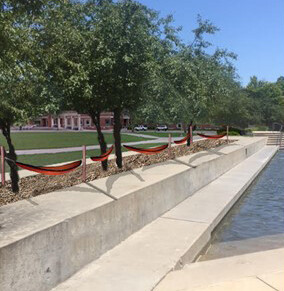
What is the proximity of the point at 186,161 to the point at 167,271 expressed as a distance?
676 cm

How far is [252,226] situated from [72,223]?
15.2ft

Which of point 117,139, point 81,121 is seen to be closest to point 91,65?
point 117,139

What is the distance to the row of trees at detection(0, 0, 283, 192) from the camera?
20.2 feet

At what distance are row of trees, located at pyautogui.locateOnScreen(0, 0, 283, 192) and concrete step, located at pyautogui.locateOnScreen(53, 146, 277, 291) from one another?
2935 millimetres

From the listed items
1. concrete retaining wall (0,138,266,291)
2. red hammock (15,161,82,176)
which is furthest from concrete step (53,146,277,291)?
red hammock (15,161,82,176)

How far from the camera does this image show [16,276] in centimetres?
362

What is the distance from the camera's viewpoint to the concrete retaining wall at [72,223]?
3752 mm

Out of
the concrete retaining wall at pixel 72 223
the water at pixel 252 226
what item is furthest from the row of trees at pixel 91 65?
the water at pixel 252 226

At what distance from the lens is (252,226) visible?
7734 millimetres

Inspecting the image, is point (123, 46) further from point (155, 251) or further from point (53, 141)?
point (53, 141)

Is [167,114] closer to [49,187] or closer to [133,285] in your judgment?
[49,187]

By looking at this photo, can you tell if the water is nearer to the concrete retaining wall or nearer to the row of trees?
the concrete retaining wall

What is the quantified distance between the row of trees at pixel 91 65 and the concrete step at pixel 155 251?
294cm

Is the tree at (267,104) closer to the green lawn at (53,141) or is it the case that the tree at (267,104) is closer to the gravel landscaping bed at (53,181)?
the green lawn at (53,141)
